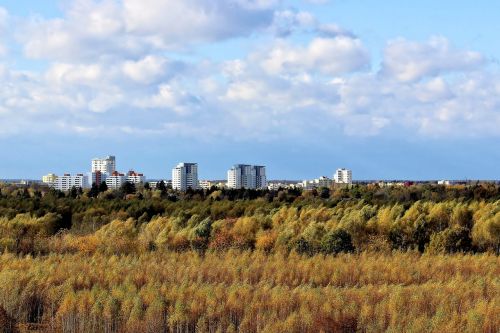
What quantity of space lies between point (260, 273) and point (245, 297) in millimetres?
4560

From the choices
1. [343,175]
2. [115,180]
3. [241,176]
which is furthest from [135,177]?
[343,175]

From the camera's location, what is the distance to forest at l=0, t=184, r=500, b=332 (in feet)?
42.5

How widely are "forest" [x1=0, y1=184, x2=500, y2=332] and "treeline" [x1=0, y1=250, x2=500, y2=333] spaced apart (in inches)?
1.5

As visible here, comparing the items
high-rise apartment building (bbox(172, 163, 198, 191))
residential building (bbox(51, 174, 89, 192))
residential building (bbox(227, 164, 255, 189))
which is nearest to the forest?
high-rise apartment building (bbox(172, 163, 198, 191))

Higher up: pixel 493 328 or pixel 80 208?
pixel 80 208

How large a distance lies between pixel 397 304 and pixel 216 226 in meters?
15.5

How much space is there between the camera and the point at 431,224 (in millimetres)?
28391

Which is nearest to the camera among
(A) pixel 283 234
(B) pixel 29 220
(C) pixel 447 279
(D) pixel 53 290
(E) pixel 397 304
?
(E) pixel 397 304

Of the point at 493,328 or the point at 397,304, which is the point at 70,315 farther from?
the point at 493,328

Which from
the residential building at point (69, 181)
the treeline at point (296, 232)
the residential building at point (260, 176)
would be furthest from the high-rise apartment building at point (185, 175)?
the treeline at point (296, 232)

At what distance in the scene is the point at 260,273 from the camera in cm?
1902

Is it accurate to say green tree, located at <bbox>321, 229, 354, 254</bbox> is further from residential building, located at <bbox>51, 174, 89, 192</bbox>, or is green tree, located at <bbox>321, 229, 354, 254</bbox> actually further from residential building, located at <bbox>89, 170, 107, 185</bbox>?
residential building, located at <bbox>51, 174, 89, 192</bbox>

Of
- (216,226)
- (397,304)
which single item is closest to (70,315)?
(397,304)

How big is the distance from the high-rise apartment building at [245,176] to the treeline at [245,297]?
9831 centimetres
